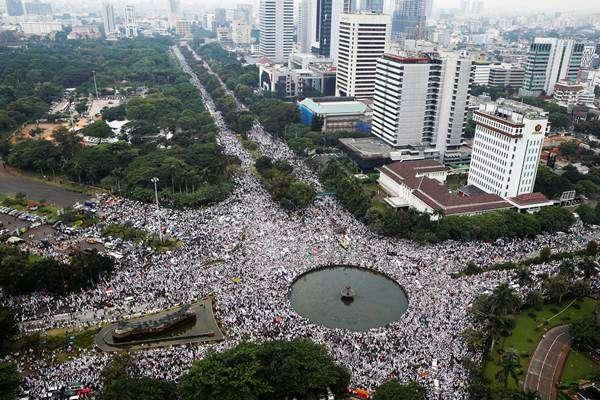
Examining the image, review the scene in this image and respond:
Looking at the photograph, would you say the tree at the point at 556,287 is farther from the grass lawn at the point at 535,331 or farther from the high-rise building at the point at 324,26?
the high-rise building at the point at 324,26

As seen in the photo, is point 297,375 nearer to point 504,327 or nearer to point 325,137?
point 504,327

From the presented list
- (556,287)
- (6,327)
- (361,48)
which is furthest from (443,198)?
(361,48)

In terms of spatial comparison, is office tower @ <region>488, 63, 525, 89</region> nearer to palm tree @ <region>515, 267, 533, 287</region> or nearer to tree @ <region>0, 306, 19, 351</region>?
palm tree @ <region>515, 267, 533, 287</region>

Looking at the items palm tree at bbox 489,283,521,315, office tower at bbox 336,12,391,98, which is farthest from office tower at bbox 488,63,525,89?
palm tree at bbox 489,283,521,315

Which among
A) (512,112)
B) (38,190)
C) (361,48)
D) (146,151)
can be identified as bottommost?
(38,190)

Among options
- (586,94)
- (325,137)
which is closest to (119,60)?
(325,137)

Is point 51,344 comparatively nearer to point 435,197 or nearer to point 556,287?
point 556,287
